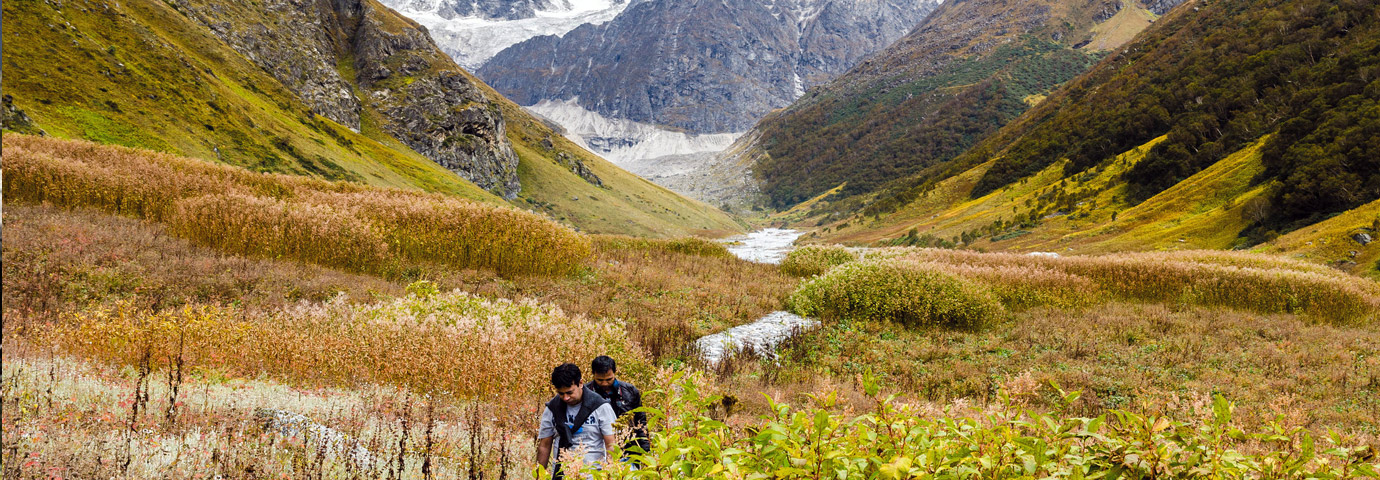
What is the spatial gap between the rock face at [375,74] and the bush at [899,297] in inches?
2399

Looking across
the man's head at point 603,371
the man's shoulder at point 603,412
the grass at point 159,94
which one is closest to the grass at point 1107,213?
the man's head at point 603,371

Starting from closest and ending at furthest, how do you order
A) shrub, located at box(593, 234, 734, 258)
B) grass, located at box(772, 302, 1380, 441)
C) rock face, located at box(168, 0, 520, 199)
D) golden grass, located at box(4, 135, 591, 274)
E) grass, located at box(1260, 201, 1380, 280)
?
grass, located at box(772, 302, 1380, 441) < golden grass, located at box(4, 135, 591, 274) < grass, located at box(1260, 201, 1380, 280) < shrub, located at box(593, 234, 734, 258) < rock face, located at box(168, 0, 520, 199)

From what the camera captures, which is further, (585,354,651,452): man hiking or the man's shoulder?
(585,354,651,452): man hiking

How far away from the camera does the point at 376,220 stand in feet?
46.8

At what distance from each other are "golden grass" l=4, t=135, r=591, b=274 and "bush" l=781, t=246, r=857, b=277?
9197 mm

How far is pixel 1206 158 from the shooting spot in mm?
36188

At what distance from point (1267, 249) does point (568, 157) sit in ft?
286

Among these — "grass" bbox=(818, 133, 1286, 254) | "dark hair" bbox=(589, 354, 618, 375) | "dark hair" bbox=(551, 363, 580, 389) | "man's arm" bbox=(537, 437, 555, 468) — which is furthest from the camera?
"grass" bbox=(818, 133, 1286, 254)

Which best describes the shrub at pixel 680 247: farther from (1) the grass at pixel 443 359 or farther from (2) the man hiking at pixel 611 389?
(2) the man hiking at pixel 611 389

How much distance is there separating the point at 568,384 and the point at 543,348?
2974mm

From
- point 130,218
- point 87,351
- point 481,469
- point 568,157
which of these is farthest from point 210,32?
point 481,469

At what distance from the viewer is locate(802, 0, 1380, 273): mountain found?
2378 centimetres

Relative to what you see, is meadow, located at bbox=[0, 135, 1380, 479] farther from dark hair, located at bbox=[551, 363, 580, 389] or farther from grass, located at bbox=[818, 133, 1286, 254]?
grass, located at bbox=[818, 133, 1286, 254]

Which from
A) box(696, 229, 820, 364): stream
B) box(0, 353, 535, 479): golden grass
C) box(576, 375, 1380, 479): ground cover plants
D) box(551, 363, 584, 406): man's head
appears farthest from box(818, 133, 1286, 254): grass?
box(0, 353, 535, 479): golden grass
